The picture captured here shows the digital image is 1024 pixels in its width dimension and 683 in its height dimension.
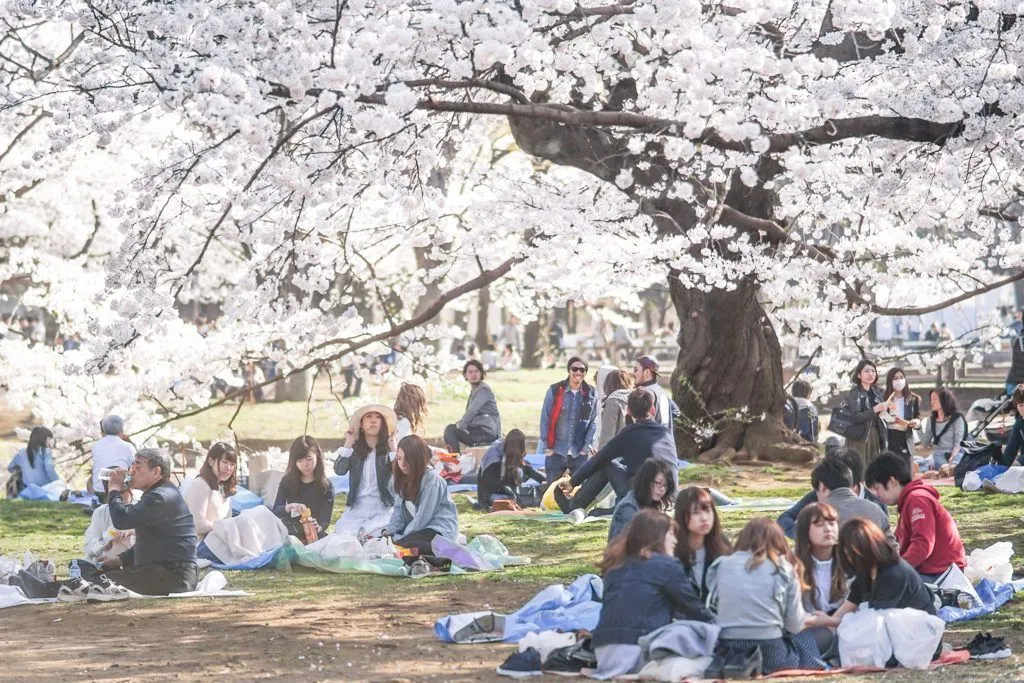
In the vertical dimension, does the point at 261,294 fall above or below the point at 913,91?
below

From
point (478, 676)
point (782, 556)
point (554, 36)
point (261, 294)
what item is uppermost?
point (554, 36)

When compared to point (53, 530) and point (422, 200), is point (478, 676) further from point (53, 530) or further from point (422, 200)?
point (53, 530)

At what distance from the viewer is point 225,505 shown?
11375mm

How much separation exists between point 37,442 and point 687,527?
1057 cm

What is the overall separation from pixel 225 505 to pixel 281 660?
3.79 meters

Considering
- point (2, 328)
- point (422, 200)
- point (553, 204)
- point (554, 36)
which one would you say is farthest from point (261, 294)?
point (2, 328)

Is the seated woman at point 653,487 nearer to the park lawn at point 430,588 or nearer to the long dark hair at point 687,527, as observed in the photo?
the long dark hair at point 687,527

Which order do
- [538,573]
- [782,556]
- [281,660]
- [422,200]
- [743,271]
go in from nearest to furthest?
[782,556]
[281,660]
[538,573]
[422,200]
[743,271]

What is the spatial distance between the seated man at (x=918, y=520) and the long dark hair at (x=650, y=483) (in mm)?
1218

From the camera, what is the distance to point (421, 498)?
34.9 ft

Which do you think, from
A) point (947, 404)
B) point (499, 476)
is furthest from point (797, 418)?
point (499, 476)

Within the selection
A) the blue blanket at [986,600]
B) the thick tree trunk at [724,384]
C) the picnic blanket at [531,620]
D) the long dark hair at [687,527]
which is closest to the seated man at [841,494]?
the blue blanket at [986,600]

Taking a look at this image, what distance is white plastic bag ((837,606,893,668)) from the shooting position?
713 cm

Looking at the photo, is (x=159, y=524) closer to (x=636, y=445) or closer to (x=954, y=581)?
(x=636, y=445)
